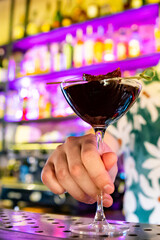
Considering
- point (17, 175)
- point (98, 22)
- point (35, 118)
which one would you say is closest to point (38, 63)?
point (35, 118)

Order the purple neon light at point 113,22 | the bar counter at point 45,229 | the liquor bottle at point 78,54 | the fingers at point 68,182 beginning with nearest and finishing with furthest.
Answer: the bar counter at point 45,229, the fingers at point 68,182, the purple neon light at point 113,22, the liquor bottle at point 78,54

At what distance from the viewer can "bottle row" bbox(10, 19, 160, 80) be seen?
2783 millimetres

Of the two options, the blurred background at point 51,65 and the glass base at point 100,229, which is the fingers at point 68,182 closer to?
the glass base at point 100,229

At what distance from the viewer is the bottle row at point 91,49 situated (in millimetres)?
2783

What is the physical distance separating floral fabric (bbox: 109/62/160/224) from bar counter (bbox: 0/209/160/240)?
55cm

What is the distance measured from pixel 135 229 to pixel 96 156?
0.16 metres

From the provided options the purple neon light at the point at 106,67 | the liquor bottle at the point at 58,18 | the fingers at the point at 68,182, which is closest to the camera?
the fingers at the point at 68,182

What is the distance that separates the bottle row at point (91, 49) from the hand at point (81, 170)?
6.72 feet

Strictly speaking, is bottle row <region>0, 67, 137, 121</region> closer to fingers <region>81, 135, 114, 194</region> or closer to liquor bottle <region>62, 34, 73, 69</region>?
liquor bottle <region>62, 34, 73, 69</region>

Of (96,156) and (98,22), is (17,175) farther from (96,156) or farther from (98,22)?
(96,156)

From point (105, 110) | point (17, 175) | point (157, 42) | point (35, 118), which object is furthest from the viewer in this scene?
point (17, 175)

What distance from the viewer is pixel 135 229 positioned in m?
0.62

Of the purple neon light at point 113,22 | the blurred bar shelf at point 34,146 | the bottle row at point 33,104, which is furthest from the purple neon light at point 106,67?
the blurred bar shelf at point 34,146

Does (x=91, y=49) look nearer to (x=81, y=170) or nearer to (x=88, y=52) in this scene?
(x=88, y=52)
